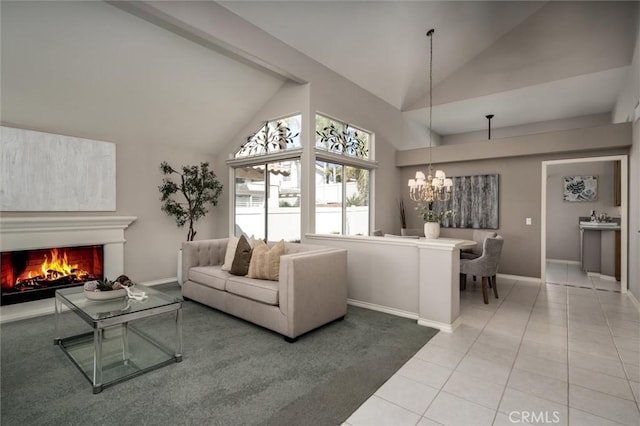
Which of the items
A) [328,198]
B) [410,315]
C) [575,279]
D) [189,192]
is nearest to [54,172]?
[189,192]

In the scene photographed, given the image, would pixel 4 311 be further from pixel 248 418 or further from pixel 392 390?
pixel 392 390

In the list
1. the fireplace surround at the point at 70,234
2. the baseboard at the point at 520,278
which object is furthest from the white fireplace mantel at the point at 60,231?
the baseboard at the point at 520,278

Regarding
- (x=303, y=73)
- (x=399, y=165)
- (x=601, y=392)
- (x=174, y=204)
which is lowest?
(x=601, y=392)

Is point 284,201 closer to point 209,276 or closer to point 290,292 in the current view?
point 209,276

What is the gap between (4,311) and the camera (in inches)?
140

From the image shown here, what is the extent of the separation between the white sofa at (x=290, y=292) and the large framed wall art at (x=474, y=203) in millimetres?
3990

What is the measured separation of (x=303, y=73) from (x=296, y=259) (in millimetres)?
3038

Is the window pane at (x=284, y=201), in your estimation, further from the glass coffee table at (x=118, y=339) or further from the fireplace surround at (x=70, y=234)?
the glass coffee table at (x=118, y=339)

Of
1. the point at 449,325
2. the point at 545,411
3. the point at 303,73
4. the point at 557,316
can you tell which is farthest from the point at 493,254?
the point at 303,73

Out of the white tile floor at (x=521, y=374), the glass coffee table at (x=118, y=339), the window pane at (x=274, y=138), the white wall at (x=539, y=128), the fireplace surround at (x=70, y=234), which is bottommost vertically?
the white tile floor at (x=521, y=374)

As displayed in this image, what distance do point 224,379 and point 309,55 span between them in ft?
14.3

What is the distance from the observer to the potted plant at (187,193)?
5102 mm

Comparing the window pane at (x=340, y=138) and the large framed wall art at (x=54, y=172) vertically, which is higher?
the window pane at (x=340, y=138)

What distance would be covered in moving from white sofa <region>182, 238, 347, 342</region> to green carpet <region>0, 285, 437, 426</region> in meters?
0.16
